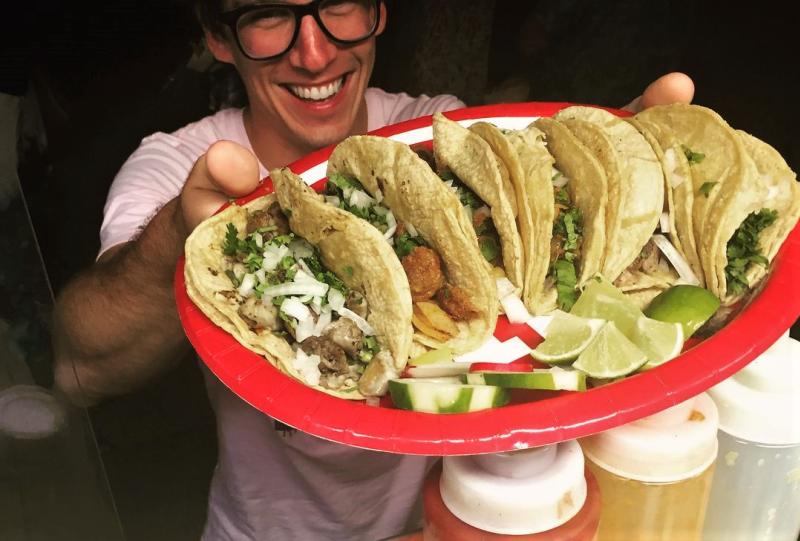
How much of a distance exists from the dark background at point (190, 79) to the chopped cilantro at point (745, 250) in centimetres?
94

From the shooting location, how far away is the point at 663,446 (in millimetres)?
1163

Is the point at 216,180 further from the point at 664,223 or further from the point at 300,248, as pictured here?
the point at 664,223

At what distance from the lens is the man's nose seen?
228 cm

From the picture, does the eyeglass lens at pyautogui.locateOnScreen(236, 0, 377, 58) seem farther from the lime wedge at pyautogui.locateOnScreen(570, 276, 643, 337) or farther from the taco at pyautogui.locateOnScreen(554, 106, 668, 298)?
the lime wedge at pyautogui.locateOnScreen(570, 276, 643, 337)

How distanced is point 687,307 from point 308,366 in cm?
81

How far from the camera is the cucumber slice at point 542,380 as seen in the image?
122cm

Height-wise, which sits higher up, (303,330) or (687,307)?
(687,307)

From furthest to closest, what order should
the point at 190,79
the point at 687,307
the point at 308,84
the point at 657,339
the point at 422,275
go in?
the point at 190,79 < the point at 308,84 < the point at 422,275 < the point at 687,307 < the point at 657,339

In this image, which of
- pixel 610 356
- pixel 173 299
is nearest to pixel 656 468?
pixel 610 356

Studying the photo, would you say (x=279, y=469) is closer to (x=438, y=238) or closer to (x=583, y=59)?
(x=438, y=238)

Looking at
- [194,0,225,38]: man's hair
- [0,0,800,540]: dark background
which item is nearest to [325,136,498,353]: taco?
[194,0,225,38]: man's hair

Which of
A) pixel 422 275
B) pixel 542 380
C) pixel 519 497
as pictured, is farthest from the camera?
pixel 422 275

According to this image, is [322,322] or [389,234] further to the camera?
[389,234]

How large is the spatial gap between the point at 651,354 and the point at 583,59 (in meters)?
1.90
